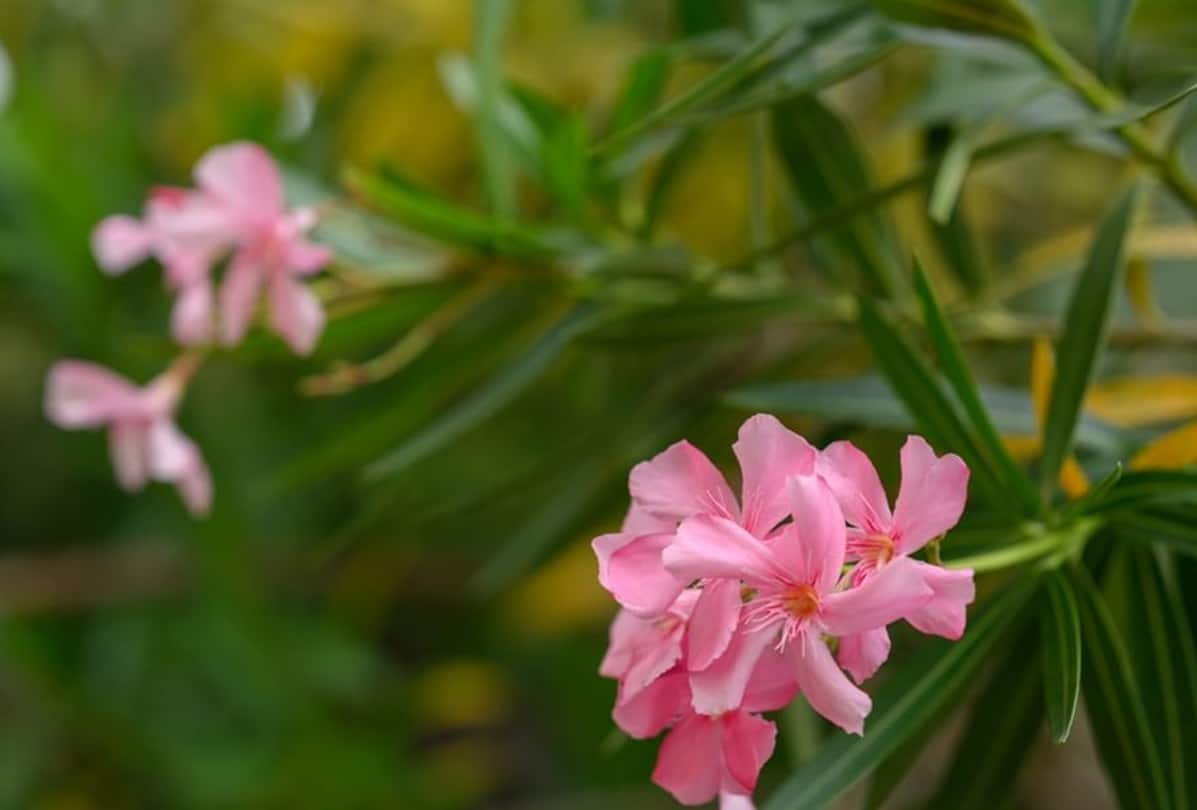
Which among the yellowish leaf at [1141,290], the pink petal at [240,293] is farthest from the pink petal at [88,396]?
the yellowish leaf at [1141,290]

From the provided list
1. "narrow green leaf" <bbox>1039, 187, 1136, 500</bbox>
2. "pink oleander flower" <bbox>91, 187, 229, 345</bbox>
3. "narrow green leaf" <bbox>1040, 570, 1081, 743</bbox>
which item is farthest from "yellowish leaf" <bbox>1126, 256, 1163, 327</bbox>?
"pink oleander flower" <bbox>91, 187, 229, 345</bbox>

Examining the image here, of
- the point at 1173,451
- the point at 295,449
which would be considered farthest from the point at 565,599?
the point at 1173,451

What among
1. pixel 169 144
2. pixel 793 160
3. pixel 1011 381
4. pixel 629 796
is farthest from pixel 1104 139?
pixel 169 144

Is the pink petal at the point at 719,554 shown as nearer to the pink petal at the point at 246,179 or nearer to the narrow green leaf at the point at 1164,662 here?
the narrow green leaf at the point at 1164,662

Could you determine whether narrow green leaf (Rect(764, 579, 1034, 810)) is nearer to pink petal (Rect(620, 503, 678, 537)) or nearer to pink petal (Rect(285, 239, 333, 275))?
pink petal (Rect(620, 503, 678, 537))

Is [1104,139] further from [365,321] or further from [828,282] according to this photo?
[365,321]
